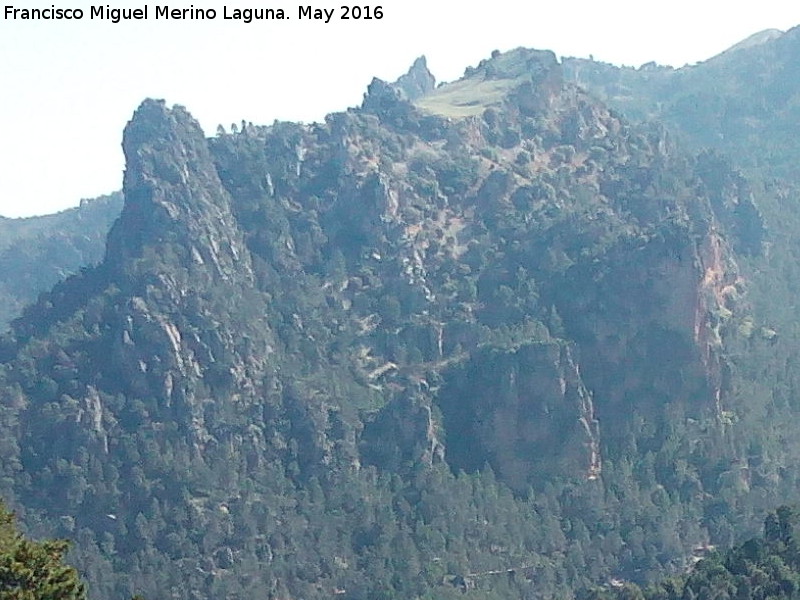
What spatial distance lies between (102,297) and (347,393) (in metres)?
32.0

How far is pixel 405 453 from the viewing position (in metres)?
154

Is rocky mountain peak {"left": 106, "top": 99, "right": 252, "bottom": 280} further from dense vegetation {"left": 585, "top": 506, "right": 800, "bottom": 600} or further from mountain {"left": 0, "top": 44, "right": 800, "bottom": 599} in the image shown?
dense vegetation {"left": 585, "top": 506, "right": 800, "bottom": 600}

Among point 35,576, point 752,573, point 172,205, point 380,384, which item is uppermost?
point 172,205

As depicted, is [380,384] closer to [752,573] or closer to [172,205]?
[172,205]

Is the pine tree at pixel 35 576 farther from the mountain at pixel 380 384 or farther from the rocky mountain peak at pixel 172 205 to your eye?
the rocky mountain peak at pixel 172 205

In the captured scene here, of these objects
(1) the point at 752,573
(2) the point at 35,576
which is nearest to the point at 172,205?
(1) the point at 752,573

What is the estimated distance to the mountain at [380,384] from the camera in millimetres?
138250

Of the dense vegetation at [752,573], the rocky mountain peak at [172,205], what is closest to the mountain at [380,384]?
the rocky mountain peak at [172,205]

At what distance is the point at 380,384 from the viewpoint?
537 ft

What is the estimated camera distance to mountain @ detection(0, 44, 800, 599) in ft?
454

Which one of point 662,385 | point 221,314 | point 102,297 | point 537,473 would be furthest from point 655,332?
point 102,297

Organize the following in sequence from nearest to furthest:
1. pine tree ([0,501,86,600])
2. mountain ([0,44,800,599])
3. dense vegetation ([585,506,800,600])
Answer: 1. pine tree ([0,501,86,600])
2. dense vegetation ([585,506,800,600])
3. mountain ([0,44,800,599])

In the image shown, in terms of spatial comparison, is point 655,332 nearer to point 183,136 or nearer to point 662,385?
point 662,385

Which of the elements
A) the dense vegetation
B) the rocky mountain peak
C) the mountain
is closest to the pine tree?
the dense vegetation
